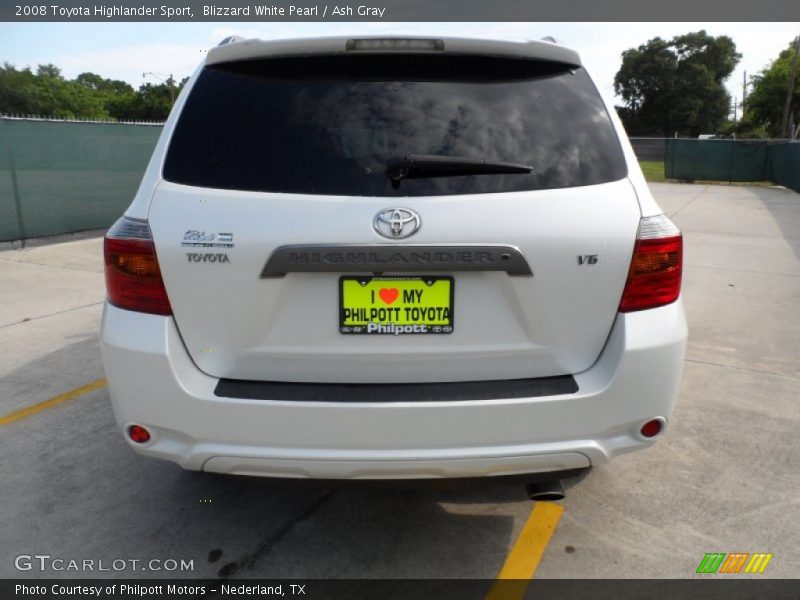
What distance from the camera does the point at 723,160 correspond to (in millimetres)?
27297

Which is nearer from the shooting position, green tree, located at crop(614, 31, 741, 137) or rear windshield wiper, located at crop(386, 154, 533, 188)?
rear windshield wiper, located at crop(386, 154, 533, 188)

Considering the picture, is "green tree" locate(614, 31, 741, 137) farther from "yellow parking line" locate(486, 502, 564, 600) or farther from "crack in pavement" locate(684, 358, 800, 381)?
"yellow parking line" locate(486, 502, 564, 600)

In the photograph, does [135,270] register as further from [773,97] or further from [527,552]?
[773,97]

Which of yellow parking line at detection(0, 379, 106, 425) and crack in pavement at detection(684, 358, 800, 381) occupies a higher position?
crack in pavement at detection(684, 358, 800, 381)

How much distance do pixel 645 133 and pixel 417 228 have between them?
81.3 m

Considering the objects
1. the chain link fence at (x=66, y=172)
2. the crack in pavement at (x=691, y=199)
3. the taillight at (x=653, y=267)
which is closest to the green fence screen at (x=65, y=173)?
the chain link fence at (x=66, y=172)

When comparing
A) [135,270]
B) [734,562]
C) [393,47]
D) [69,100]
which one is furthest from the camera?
[69,100]

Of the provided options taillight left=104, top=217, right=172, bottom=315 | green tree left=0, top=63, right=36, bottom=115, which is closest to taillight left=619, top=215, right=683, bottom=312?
taillight left=104, top=217, right=172, bottom=315

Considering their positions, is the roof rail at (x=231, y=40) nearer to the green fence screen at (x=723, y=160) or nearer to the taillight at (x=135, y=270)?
the taillight at (x=135, y=270)

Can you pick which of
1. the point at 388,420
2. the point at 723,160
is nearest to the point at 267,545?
the point at 388,420

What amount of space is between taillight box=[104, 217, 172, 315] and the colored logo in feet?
7.40

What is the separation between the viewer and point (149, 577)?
99.3 inches

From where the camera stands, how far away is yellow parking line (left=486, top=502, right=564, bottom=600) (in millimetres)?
2443

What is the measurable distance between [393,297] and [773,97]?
205ft
